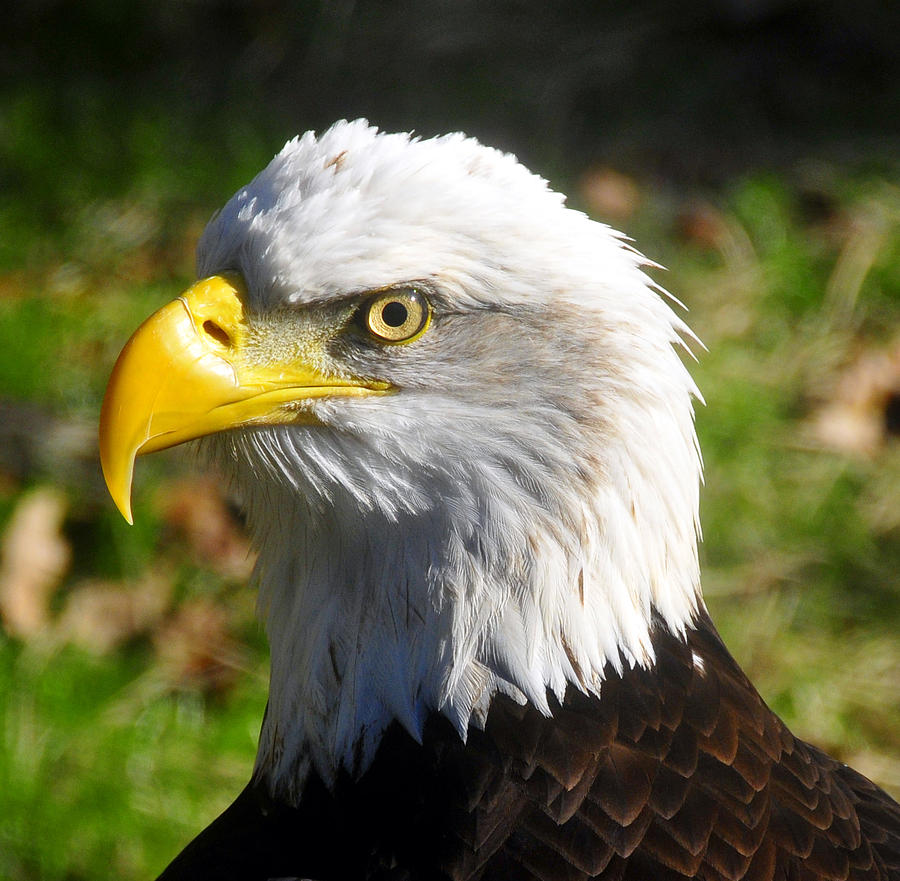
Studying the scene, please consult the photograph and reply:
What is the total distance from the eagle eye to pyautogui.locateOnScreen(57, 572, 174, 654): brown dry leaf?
6.81 ft

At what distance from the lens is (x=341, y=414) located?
1.83 meters

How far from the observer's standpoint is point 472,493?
Answer: 181 cm

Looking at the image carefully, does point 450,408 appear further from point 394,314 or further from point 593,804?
point 593,804

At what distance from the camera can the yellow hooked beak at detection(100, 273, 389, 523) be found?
175 cm

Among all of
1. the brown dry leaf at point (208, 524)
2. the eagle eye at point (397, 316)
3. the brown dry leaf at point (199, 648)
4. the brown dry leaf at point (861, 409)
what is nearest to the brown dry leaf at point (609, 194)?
the brown dry leaf at point (861, 409)

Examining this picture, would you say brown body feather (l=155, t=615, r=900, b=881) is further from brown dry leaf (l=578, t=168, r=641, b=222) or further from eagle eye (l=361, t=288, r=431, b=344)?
brown dry leaf (l=578, t=168, r=641, b=222)

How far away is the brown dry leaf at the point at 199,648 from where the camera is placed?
11.5ft

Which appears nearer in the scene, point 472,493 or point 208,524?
point 472,493

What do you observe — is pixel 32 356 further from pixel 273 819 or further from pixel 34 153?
pixel 273 819

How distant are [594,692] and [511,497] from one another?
1.03 feet

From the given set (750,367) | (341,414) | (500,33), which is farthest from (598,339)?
(500,33)

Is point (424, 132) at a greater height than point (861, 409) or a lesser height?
greater

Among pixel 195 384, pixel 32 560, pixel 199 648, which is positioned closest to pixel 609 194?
pixel 199 648

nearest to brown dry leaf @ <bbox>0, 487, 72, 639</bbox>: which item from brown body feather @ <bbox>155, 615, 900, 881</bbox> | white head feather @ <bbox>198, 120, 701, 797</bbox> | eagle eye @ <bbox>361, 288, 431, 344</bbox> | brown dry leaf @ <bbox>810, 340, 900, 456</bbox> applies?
brown body feather @ <bbox>155, 615, 900, 881</bbox>
